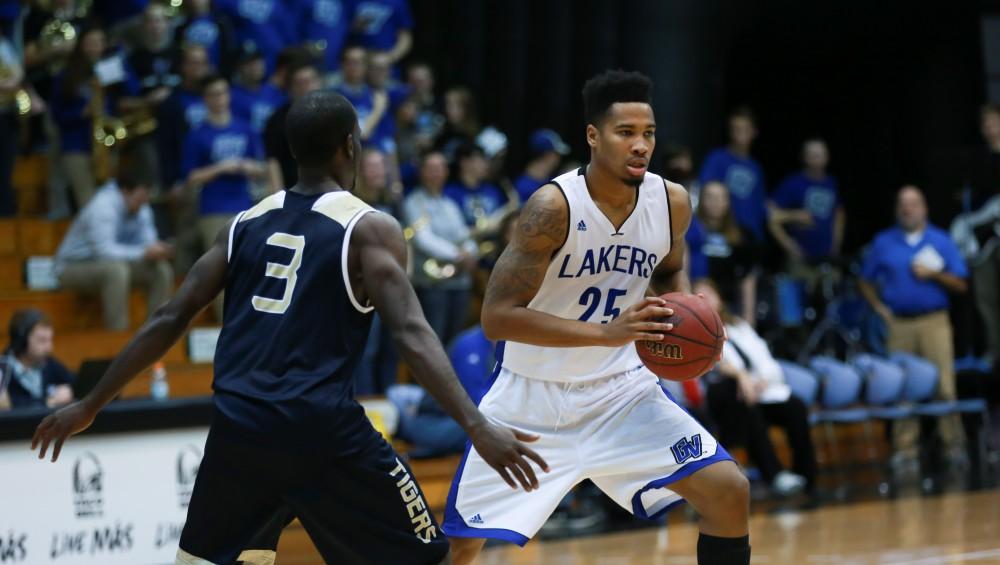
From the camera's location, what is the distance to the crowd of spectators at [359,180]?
957 centimetres

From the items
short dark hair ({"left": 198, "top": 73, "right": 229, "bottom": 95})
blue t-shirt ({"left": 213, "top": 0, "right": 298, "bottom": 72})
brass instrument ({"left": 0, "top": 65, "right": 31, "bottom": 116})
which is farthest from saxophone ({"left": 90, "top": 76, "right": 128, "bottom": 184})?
blue t-shirt ({"left": 213, "top": 0, "right": 298, "bottom": 72})

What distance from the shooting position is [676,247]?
16.4 ft

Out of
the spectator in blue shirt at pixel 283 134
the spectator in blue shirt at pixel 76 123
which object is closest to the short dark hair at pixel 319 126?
the spectator in blue shirt at pixel 283 134

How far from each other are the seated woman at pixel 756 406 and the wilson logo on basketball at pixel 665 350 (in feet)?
15.1

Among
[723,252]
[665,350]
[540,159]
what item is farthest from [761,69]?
[665,350]

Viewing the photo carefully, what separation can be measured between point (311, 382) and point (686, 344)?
1.35 metres

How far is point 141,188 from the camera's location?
954cm

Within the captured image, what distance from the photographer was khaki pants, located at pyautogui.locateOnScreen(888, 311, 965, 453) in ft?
37.4

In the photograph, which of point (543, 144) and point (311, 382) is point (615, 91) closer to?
point (311, 382)

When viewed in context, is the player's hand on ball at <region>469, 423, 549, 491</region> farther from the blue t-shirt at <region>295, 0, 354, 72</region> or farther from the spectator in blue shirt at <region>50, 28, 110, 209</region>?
the blue t-shirt at <region>295, 0, 354, 72</region>

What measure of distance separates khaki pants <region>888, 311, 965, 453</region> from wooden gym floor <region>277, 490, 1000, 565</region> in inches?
92.1

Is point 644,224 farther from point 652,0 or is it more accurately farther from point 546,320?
point 652,0

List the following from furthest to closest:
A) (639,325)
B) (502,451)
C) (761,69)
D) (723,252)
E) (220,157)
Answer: (761,69)
(723,252)
(220,157)
(639,325)
(502,451)

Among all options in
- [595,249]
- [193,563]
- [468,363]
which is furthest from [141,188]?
[193,563]
